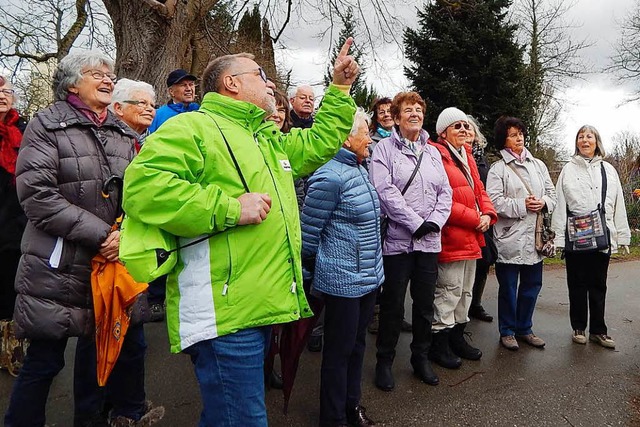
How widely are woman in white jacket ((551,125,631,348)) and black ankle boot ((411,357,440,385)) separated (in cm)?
176

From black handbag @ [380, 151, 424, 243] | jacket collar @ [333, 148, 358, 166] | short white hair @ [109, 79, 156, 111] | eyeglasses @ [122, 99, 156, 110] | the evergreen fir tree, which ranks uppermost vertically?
the evergreen fir tree

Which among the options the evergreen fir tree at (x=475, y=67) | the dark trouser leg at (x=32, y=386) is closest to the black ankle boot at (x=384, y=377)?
the dark trouser leg at (x=32, y=386)

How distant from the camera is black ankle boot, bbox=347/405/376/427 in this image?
120 inches

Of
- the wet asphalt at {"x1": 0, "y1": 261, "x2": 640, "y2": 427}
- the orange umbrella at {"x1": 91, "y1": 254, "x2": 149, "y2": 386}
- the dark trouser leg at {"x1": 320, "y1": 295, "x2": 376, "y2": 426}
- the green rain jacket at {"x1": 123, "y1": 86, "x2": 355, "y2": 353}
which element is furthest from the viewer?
the wet asphalt at {"x1": 0, "y1": 261, "x2": 640, "y2": 427}

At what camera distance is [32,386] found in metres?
2.44

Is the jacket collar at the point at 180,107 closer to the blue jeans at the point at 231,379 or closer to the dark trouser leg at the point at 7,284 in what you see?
the dark trouser leg at the point at 7,284

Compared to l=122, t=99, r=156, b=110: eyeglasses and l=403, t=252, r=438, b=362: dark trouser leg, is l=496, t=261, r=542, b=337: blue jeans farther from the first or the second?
l=122, t=99, r=156, b=110: eyeglasses

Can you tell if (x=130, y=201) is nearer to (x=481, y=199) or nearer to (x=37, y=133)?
(x=37, y=133)

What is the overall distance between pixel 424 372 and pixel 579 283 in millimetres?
1931

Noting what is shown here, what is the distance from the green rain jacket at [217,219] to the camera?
1.78 meters

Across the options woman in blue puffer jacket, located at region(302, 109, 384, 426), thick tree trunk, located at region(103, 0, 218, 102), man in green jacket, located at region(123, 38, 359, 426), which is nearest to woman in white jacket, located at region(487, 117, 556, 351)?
woman in blue puffer jacket, located at region(302, 109, 384, 426)

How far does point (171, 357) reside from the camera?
13.2 ft

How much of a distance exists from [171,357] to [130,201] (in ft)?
8.51

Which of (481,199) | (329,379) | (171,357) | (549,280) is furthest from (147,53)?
(549,280)
